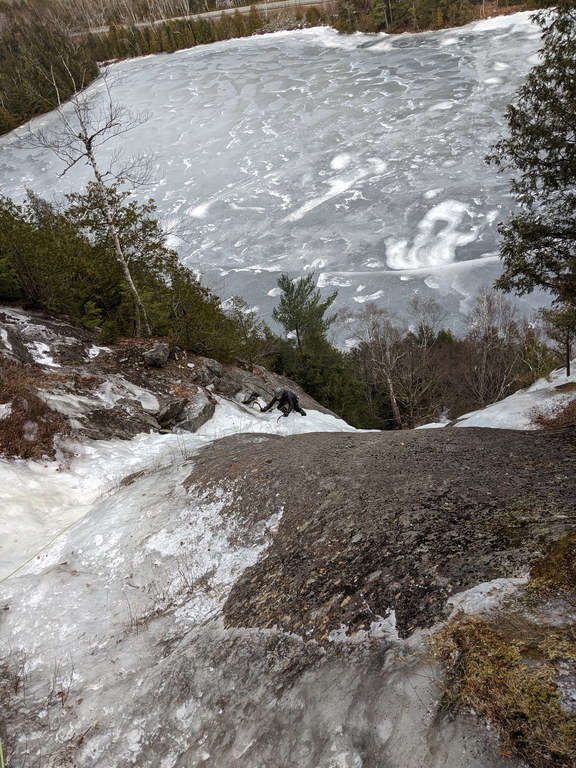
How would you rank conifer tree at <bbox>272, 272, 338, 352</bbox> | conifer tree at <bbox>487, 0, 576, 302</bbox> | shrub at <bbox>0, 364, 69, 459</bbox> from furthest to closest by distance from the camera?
conifer tree at <bbox>272, 272, 338, 352</bbox>, conifer tree at <bbox>487, 0, 576, 302</bbox>, shrub at <bbox>0, 364, 69, 459</bbox>

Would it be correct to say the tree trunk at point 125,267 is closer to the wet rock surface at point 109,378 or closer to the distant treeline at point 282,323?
the distant treeline at point 282,323

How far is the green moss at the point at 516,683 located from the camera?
1.97 m

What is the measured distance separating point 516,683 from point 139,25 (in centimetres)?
14988

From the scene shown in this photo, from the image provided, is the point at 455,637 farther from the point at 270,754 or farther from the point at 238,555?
the point at 238,555

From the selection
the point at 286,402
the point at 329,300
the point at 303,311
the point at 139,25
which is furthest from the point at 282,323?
the point at 139,25

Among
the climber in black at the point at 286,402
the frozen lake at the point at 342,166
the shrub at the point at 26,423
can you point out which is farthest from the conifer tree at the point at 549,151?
the frozen lake at the point at 342,166

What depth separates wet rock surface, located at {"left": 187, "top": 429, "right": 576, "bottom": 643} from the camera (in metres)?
3.32

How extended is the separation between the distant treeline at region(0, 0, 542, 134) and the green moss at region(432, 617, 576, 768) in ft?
230

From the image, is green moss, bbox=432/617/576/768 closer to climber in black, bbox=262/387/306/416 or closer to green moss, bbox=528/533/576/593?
green moss, bbox=528/533/576/593

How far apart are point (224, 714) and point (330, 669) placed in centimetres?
82

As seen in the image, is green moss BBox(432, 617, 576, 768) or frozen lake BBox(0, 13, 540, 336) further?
frozen lake BBox(0, 13, 540, 336)

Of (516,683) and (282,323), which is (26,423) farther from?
(282,323)

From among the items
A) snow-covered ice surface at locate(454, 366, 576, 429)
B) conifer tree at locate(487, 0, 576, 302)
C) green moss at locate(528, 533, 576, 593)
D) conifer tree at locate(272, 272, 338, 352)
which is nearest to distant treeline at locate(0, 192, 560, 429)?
conifer tree at locate(272, 272, 338, 352)

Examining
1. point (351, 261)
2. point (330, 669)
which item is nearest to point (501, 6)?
point (351, 261)
